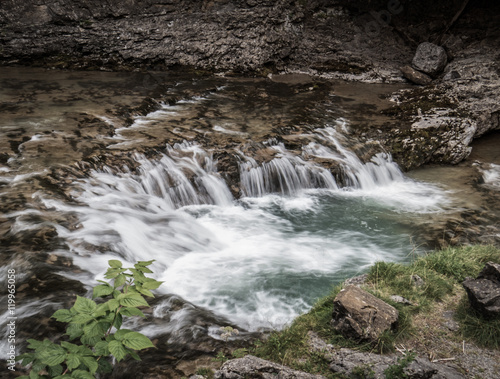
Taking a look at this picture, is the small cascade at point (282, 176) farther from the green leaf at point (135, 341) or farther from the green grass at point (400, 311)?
the green leaf at point (135, 341)

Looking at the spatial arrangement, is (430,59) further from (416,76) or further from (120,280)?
(120,280)

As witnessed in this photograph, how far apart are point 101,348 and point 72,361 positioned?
0.18 metres

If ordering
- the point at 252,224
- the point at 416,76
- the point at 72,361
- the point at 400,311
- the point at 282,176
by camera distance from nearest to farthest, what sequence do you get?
the point at 72,361, the point at 400,311, the point at 252,224, the point at 282,176, the point at 416,76

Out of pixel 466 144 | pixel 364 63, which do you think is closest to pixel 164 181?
pixel 466 144

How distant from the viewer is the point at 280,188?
762 cm

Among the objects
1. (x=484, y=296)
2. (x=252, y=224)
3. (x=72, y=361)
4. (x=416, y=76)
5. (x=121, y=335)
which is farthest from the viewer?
(x=416, y=76)

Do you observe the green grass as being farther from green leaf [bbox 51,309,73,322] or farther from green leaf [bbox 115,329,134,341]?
green leaf [bbox 51,309,73,322]

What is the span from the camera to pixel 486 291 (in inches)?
148

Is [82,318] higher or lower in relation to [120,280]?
lower

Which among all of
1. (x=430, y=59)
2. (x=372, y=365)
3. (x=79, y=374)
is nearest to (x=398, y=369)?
(x=372, y=365)

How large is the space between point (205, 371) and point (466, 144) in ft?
26.0

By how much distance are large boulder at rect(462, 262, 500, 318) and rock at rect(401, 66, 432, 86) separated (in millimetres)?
9646

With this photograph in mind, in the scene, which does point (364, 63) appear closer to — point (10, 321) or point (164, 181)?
point (164, 181)

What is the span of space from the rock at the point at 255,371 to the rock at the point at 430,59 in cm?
1138
